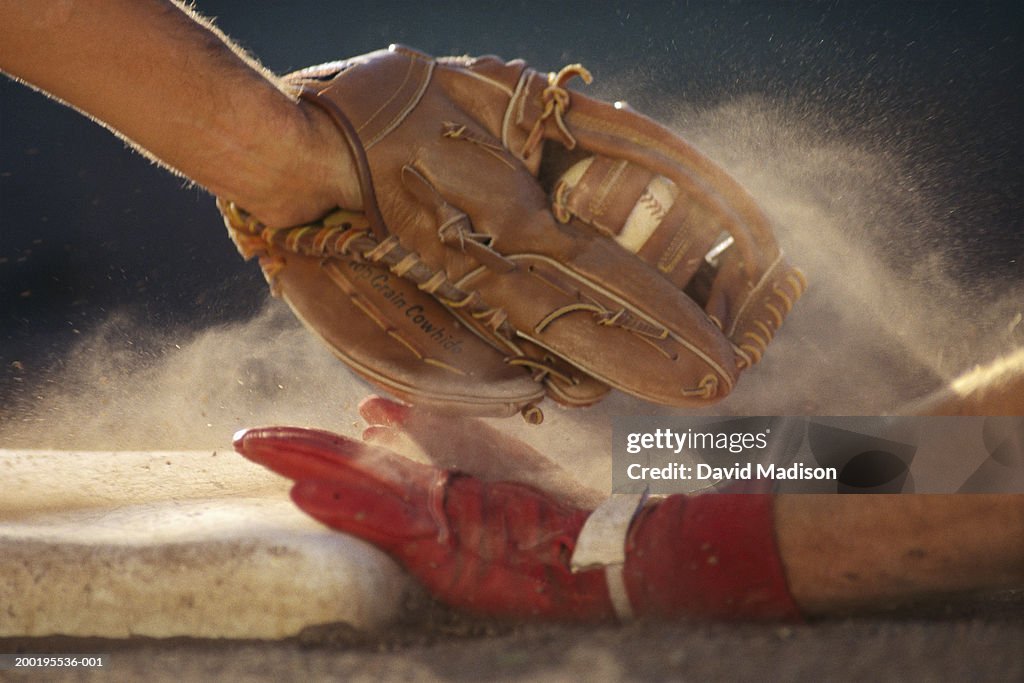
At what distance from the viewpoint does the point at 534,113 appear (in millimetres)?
1313

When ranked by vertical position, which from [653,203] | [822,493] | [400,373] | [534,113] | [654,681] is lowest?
[654,681]

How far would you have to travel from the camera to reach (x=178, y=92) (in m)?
1.12

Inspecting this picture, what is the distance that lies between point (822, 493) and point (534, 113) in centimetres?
63

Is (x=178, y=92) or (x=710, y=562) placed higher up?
(x=178, y=92)

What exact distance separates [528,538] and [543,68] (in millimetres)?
1646

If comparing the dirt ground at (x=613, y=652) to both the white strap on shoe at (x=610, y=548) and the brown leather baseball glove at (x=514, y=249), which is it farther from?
the brown leather baseball glove at (x=514, y=249)

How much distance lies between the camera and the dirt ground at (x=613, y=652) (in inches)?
32.4

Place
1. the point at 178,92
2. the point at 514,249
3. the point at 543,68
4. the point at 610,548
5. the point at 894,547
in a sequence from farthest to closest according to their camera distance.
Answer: the point at 543,68 < the point at 514,249 < the point at 178,92 < the point at 610,548 < the point at 894,547

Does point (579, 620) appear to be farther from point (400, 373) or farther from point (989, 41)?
point (989, 41)

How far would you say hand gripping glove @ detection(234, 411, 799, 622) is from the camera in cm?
96

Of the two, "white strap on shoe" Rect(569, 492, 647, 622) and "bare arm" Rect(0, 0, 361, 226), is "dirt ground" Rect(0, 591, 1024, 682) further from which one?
"bare arm" Rect(0, 0, 361, 226)

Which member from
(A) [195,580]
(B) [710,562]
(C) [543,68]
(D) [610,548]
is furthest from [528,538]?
(C) [543,68]

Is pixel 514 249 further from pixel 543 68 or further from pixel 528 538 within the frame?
pixel 543 68

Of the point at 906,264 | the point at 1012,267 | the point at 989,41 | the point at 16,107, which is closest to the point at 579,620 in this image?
the point at 906,264
